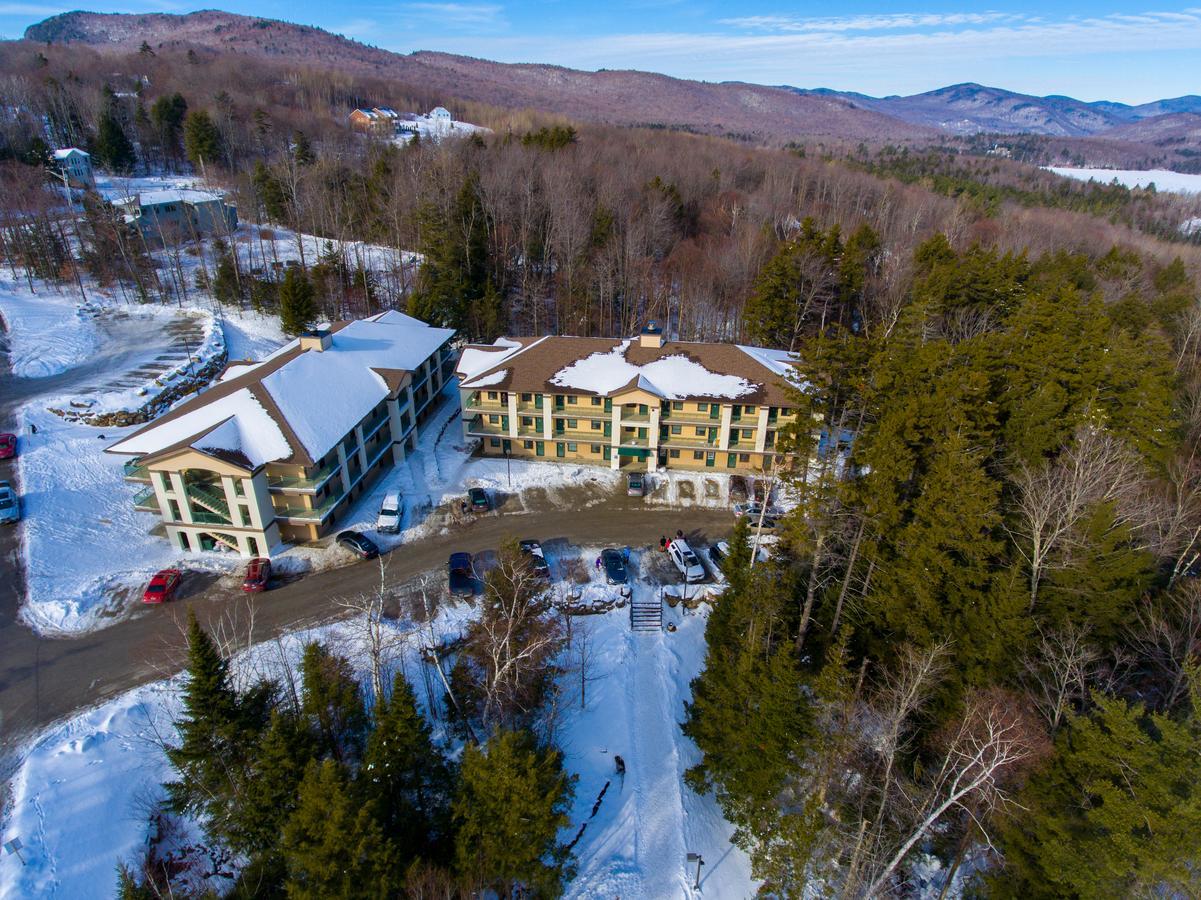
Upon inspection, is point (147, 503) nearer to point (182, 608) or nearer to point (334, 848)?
point (182, 608)

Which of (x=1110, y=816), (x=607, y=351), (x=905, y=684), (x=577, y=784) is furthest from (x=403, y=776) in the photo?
(x=607, y=351)

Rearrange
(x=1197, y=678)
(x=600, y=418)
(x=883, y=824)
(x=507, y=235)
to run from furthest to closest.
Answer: (x=507, y=235), (x=600, y=418), (x=883, y=824), (x=1197, y=678)

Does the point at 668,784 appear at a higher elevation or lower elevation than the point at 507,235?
lower

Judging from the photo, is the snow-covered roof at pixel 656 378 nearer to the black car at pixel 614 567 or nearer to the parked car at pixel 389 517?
the black car at pixel 614 567

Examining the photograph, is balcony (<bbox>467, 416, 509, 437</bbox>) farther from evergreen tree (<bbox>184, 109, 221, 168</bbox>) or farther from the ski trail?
evergreen tree (<bbox>184, 109, 221, 168</bbox>)

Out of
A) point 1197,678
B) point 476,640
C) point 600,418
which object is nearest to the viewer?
point 1197,678

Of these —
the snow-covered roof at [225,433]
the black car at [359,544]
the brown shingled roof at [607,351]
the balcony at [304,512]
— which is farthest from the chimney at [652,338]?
the snow-covered roof at [225,433]

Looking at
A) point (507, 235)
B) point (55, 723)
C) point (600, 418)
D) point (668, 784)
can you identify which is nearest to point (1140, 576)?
point (668, 784)

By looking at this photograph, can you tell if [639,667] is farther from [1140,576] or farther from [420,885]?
[1140,576]
